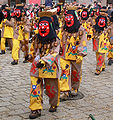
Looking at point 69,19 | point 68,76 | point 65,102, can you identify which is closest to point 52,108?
point 65,102

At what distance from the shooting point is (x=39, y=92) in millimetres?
5652

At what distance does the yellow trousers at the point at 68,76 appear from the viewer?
6.70 m

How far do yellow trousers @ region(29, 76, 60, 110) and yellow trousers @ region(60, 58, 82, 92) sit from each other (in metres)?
0.85

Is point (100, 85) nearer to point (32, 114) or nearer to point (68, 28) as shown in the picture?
point (68, 28)

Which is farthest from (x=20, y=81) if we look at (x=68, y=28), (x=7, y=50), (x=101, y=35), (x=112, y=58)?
(x=7, y=50)

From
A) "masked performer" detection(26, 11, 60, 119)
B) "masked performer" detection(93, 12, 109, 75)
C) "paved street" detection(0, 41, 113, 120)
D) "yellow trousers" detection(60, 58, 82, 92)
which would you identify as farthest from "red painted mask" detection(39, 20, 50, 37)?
"masked performer" detection(93, 12, 109, 75)

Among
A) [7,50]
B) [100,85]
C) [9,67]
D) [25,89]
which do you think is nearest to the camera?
[25,89]

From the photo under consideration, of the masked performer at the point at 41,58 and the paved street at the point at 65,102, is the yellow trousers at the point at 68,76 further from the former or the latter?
the masked performer at the point at 41,58

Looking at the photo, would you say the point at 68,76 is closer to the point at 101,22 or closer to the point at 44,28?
the point at 44,28

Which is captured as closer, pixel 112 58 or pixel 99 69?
pixel 99 69

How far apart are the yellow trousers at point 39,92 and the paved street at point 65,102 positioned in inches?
10.1

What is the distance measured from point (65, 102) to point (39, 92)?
1141mm

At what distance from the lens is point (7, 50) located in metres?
13.4

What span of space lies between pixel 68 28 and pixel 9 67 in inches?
153
